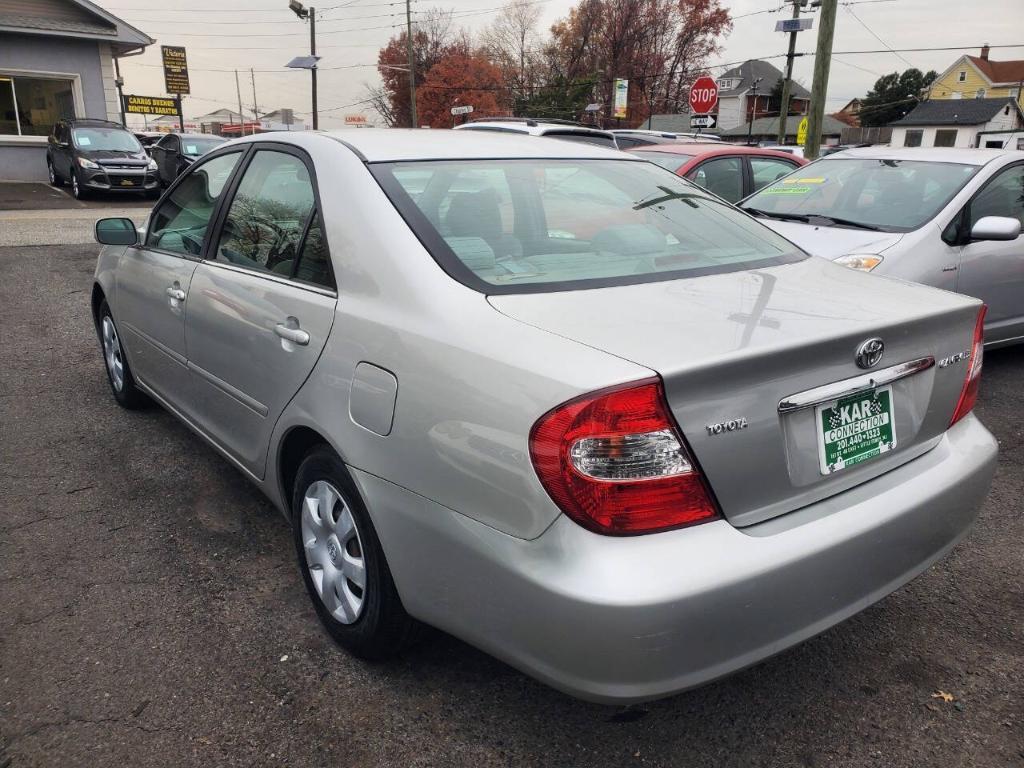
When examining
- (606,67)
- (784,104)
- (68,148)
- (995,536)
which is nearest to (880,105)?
(606,67)

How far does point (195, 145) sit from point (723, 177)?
15271 mm

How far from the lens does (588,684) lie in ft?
5.67

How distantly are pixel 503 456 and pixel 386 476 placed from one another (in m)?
0.45

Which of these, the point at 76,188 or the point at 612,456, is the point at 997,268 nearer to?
the point at 612,456

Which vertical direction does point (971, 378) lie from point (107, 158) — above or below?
below

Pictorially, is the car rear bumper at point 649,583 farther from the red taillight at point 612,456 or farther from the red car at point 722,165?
the red car at point 722,165

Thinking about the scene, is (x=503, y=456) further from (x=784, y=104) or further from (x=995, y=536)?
(x=784, y=104)

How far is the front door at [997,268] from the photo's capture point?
514 centimetres

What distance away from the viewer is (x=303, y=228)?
265 cm

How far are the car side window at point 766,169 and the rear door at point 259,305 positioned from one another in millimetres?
6278

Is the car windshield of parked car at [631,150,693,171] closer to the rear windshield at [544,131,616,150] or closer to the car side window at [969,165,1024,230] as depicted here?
the rear windshield at [544,131,616,150]

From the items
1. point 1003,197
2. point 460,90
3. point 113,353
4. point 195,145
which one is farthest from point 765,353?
point 460,90

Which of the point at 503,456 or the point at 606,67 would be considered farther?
the point at 606,67

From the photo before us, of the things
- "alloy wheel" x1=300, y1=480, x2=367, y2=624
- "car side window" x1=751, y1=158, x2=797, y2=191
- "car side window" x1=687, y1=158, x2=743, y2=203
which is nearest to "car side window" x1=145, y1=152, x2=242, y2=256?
"alloy wheel" x1=300, y1=480, x2=367, y2=624
